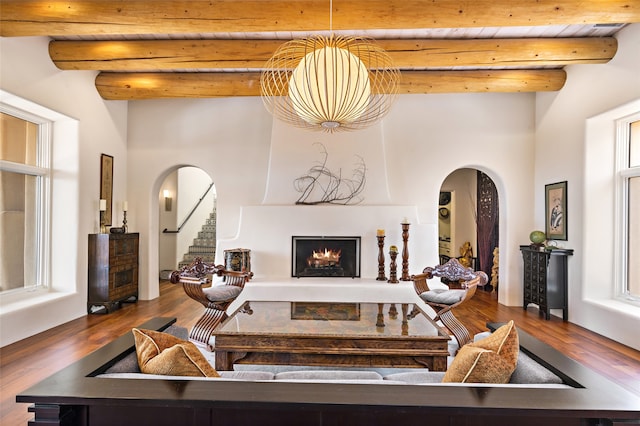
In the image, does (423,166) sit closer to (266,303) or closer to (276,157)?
(276,157)

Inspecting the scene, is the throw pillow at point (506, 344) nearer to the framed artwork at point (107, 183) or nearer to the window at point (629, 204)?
the window at point (629, 204)

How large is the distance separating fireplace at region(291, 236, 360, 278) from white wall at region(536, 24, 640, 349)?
2781 millimetres

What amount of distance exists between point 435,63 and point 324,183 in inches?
89.8

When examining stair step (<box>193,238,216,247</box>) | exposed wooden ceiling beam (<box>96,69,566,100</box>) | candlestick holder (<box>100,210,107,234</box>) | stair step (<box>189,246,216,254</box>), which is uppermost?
exposed wooden ceiling beam (<box>96,69,566,100</box>)

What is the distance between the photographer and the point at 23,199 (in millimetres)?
4473

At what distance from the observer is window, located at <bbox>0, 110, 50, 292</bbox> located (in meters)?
4.20

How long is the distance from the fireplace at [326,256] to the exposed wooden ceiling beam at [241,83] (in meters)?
2.26

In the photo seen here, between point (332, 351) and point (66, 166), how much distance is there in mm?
4279

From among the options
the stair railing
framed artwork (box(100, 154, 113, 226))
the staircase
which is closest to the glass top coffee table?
framed artwork (box(100, 154, 113, 226))

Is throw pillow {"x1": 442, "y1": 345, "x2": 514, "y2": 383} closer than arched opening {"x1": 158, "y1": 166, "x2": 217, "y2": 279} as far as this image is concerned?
Yes

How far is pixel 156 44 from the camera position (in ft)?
14.2

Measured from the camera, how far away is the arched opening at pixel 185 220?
29.2ft

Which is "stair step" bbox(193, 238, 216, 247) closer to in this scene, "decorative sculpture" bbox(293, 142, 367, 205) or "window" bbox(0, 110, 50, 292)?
"decorative sculpture" bbox(293, 142, 367, 205)

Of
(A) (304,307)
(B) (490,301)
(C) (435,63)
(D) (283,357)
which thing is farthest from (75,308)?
(B) (490,301)
